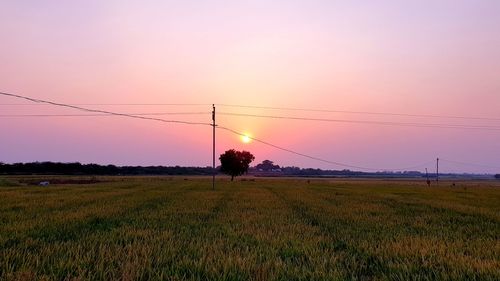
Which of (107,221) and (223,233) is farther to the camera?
(107,221)

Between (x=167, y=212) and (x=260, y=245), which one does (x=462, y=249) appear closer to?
(x=260, y=245)

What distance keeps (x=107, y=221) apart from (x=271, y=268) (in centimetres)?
1074

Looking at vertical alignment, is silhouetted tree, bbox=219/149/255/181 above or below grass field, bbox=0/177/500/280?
above

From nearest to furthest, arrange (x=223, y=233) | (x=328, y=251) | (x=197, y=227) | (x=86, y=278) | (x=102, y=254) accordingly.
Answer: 1. (x=86, y=278)
2. (x=102, y=254)
3. (x=328, y=251)
4. (x=223, y=233)
5. (x=197, y=227)

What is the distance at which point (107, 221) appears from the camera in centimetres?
1677

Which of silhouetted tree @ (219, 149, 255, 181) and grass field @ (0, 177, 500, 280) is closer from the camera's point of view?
grass field @ (0, 177, 500, 280)

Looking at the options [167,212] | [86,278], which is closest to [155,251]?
[86,278]

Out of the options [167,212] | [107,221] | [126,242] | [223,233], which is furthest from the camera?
[167,212]

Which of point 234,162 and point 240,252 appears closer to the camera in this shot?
point 240,252

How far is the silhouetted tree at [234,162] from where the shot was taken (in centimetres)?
11362

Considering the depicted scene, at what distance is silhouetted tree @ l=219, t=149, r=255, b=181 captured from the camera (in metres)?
114

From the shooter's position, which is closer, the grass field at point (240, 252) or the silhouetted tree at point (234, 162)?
the grass field at point (240, 252)

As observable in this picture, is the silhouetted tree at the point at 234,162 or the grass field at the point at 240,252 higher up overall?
the silhouetted tree at the point at 234,162

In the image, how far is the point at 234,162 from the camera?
113562 millimetres
